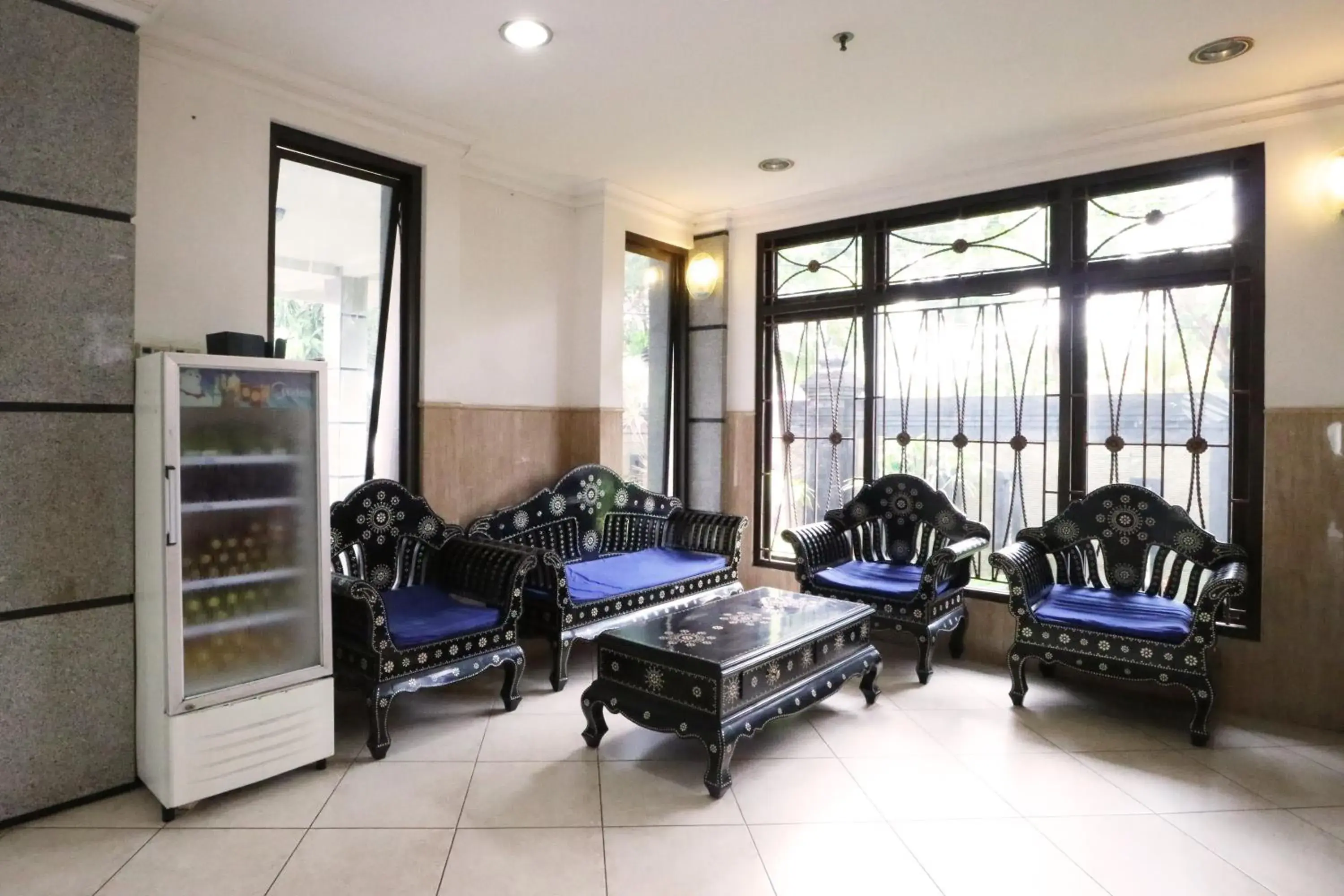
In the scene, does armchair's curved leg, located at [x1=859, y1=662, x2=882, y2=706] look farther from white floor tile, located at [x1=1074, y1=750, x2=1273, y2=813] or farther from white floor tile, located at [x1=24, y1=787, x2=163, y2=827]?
white floor tile, located at [x1=24, y1=787, x2=163, y2=827]

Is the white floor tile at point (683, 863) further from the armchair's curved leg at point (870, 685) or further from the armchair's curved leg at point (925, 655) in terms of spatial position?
the armchair's curved leg at point (925, 655)

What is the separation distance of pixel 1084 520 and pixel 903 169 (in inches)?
90.0

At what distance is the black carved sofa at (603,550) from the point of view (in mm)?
3734

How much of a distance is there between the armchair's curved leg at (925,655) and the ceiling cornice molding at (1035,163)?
2623mm

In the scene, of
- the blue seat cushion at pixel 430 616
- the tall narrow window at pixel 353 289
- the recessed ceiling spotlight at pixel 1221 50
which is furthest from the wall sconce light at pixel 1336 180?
the tall narrow window at pixel 353 289

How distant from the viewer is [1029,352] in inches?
170

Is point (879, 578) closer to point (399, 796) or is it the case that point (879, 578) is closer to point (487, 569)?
point (487, 569)

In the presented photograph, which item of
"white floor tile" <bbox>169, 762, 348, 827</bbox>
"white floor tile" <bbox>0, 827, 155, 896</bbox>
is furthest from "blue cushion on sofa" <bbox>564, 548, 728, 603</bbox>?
"white floor tile" <bbox>0, 827, 155, 896</bbox>

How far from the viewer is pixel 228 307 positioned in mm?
3188

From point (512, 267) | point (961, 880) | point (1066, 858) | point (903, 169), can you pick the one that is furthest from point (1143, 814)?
point (512, 267)

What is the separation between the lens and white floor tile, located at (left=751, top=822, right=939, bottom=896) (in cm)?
217

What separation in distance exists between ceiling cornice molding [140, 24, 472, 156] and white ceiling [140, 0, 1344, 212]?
49 mm

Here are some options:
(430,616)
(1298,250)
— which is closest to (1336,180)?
(1298,250)

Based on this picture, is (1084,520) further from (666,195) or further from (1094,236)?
(666,195)
